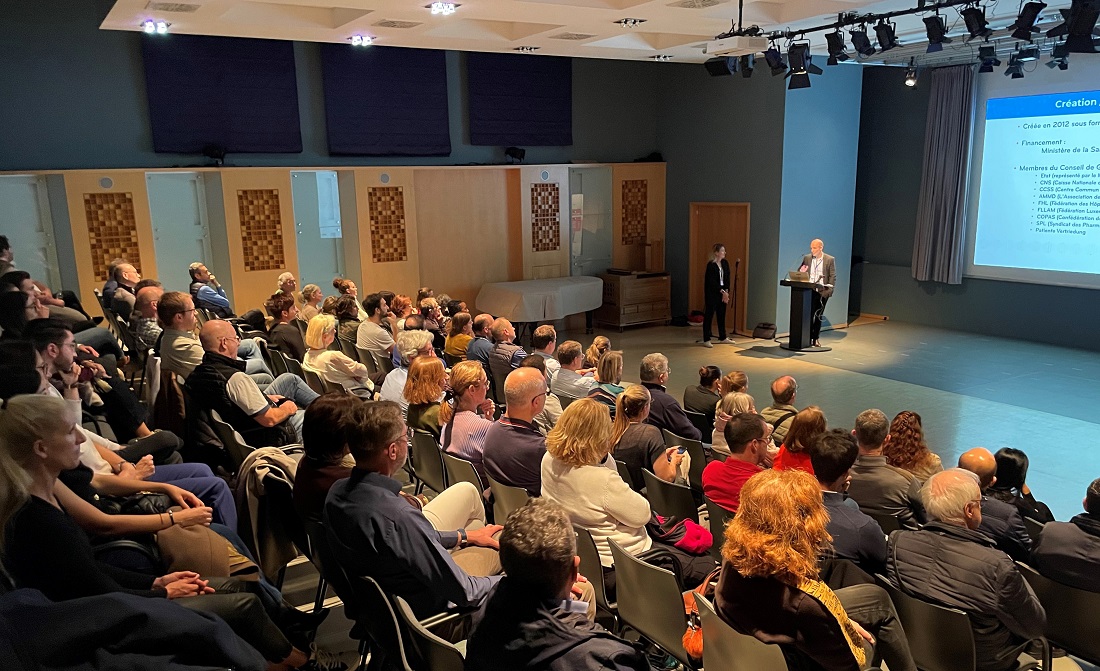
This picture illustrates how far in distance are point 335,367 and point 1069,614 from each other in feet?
14.8

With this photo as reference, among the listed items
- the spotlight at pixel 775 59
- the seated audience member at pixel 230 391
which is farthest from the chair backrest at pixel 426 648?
the spotlight at pixel 775 59

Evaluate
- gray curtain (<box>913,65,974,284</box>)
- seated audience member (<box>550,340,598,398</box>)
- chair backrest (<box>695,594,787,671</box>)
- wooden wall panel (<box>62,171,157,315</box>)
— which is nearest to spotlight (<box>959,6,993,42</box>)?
seated audience member (<box>550,340,598,398</box>)

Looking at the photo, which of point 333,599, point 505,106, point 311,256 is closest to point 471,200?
point 505,106

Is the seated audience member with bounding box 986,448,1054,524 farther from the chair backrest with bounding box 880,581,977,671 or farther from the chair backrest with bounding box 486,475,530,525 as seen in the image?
the chair backrest with bounding box 486,475,530,525

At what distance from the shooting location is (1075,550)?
2883 millimetres

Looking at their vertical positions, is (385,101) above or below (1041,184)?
above

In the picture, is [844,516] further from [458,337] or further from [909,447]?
[458,337]

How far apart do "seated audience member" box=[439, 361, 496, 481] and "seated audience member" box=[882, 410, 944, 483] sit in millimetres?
2084

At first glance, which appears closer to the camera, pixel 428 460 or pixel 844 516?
pixel 844 516

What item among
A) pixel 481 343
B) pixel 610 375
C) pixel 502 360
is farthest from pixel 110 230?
pixel 610 375

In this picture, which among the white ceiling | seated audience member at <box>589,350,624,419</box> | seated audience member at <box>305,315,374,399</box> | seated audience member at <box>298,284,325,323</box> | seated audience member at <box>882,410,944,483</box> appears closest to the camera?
seated audience member at <box>882,410,944,483</box>

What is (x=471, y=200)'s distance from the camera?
1154 cm

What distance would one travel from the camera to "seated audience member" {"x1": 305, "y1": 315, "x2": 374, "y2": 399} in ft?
18.2

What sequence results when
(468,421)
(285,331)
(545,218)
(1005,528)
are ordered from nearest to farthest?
(1005,528) → (468,421) → (285,331) → (545,218)
